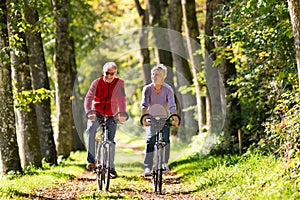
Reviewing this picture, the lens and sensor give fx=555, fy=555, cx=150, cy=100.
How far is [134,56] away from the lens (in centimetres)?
3966

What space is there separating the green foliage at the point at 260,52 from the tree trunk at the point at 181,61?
730cm

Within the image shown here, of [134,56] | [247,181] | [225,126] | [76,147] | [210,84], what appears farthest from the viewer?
[134,56]

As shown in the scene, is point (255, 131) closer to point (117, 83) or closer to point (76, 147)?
point (117, 83)

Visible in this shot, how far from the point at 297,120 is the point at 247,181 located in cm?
127

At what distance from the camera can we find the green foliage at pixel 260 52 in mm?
11273

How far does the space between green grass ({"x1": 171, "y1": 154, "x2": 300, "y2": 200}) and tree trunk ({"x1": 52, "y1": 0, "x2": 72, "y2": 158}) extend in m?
6.66

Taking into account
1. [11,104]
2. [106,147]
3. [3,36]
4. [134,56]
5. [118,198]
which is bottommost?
[118,198]

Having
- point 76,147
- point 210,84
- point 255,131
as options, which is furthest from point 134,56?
point 255,131

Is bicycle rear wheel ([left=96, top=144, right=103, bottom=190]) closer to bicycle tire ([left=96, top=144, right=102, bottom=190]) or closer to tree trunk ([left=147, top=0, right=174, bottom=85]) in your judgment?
bicycle tire ([left=96, top=144, right=102, bottom=190])

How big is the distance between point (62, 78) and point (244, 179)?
10376 mm

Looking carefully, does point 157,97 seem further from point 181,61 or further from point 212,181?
point 181,61

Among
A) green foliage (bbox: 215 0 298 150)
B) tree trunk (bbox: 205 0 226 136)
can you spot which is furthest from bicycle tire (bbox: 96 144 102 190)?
tree trunk (bbox: 205 0 226 136)

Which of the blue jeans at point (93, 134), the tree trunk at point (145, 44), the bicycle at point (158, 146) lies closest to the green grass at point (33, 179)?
the blue jeans at point (93, 134)

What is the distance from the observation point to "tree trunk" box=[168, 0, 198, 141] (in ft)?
69.6
